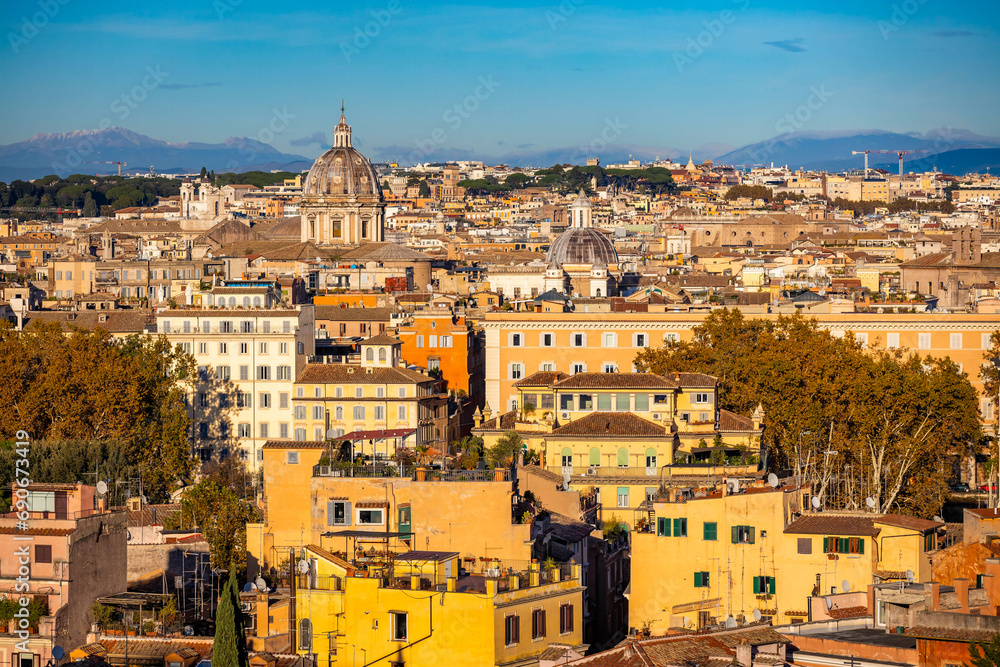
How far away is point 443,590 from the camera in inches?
765

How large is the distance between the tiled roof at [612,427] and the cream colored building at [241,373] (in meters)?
13.0

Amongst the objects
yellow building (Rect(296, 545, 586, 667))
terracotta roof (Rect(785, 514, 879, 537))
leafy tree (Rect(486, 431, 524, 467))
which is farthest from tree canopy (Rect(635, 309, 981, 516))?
yellow building (Rect(296, 545, 586, 667))

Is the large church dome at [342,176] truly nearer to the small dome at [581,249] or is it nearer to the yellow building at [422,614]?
the small dome at [581,249]

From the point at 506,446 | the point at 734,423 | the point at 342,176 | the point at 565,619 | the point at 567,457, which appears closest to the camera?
the point at 565,619

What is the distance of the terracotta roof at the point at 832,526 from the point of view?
2308 centimetres

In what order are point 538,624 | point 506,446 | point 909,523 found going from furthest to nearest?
point 506,446 → point 909,523 → point 538,624

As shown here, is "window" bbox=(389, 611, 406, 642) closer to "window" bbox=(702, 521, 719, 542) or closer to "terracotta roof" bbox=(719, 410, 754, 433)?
"window" bbox=(702, 521, 719, 542)

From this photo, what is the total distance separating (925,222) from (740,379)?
98.3 metres

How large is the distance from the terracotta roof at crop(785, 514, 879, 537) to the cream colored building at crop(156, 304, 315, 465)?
22447 millimetres

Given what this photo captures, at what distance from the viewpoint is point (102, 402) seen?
4059 cm

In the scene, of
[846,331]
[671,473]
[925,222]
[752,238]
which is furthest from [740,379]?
[925,222]

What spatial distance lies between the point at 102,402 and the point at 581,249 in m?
32.6

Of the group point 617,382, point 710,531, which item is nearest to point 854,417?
point 617,382

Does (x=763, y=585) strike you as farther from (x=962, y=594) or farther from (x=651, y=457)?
(x=651, y=457)
